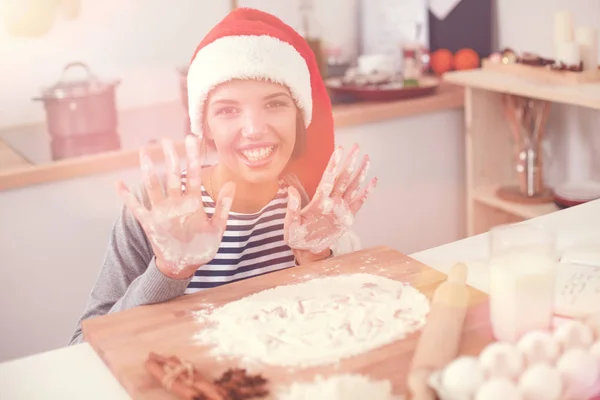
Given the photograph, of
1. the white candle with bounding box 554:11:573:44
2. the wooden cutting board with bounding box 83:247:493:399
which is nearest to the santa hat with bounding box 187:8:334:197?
the wooden cutting board with bounding box 83:247:493:399

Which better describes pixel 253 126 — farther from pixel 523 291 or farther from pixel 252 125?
pixel 523 291

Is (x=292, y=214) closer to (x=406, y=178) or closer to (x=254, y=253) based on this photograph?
(x=254, y=253)

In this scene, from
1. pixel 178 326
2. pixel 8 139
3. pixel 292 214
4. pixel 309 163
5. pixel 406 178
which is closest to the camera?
pixel 178 326

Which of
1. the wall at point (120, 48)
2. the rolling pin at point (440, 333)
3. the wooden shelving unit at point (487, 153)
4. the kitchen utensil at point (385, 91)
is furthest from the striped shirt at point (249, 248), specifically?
the wall at point (120, 48)

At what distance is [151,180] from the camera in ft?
3.70

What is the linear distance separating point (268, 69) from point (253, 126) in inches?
3.7

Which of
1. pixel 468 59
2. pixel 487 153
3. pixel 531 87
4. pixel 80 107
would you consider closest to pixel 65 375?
pixel 80 107

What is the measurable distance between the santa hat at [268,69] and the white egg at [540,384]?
64 cm

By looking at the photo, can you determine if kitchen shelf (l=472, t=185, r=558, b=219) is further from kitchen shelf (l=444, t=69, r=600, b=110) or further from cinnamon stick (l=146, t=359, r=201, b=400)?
cinnamon stick (l=146, t=359, r=201, b=400)

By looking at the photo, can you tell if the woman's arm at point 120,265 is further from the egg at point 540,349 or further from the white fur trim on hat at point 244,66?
the egg at point 540,349

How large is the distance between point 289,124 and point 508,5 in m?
1.61

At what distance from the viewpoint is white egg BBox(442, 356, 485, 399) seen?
0.84 m

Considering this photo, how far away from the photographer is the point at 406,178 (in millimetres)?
2641

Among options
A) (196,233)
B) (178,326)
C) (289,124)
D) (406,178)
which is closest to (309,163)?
(289,124)
